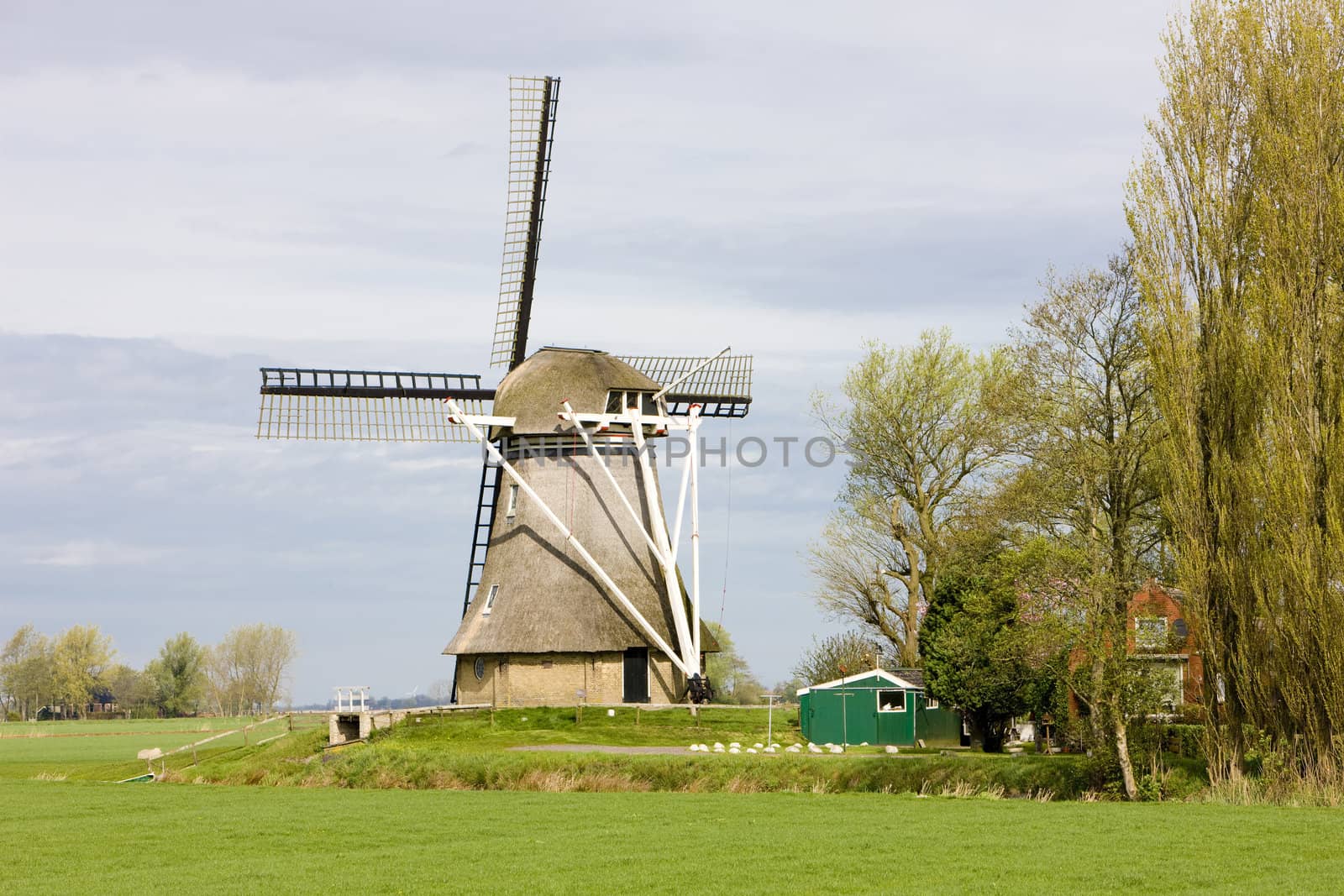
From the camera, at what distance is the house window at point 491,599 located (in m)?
40.0

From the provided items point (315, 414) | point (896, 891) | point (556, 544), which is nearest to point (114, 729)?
point (315, 414)

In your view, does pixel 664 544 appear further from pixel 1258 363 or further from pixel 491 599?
pixel 1258 363

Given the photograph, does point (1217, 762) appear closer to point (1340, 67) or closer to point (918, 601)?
point (1340, 67)

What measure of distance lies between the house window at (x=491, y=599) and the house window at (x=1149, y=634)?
19618mm

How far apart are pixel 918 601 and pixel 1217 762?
1988 centimetres

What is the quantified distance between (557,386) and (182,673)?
2970 inches

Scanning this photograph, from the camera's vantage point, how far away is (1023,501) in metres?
32.9

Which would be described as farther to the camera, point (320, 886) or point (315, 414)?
point (315, 414)

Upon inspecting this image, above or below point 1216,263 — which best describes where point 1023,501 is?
below

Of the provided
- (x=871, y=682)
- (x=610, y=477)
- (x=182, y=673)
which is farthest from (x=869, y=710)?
A: (x=182, y=673)

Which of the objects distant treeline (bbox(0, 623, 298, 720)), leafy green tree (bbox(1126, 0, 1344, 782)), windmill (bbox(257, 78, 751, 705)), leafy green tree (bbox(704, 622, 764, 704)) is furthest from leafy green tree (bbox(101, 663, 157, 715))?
leafy green tree (bbox(1126, 0, 1344, 782))

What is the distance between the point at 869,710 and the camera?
39219 millimetres

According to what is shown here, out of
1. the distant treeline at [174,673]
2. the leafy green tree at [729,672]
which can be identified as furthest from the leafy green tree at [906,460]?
the distant treeline at [174,673]

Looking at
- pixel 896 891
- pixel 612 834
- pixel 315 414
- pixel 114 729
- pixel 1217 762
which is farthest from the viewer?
pixel 114 729
